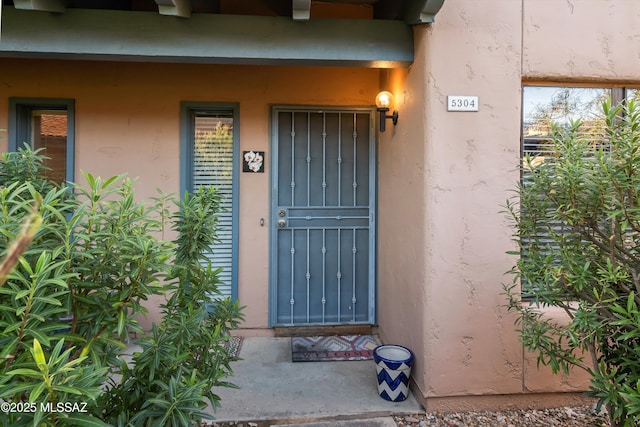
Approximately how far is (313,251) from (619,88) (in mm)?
2907

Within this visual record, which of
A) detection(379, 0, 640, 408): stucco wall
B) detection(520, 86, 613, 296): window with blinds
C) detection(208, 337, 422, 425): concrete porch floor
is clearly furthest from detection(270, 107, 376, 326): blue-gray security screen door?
detection(520, 86, 613, 296): window with blinds

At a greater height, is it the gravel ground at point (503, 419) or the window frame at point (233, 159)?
the window frame at point (233, 159)

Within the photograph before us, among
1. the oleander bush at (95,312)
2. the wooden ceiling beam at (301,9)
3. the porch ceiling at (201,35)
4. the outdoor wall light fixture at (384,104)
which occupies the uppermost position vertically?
the wooden ceiling beam at (301,9)

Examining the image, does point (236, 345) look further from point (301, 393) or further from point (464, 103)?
point (464, 103)

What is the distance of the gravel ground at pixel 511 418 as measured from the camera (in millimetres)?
2301

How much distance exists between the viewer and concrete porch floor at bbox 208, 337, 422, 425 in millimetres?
2336

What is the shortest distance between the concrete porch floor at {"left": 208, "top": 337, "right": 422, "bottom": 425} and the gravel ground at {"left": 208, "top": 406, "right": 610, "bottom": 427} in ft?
0.18

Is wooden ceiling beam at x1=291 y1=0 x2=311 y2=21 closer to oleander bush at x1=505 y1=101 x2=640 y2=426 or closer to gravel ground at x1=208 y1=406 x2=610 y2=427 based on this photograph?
oleander bush at x1=505 y1=101 x2=640 y2=426

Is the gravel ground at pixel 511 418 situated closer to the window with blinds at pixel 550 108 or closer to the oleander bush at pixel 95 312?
the oleander bush at pixel 95 312

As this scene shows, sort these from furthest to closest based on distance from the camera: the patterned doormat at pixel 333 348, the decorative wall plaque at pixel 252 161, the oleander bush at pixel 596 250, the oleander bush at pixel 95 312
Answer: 1. the decorative wall plaque at pixel 252 161
2. the patterned doormat at pixel 333 348
3. the oleander bush at pixel 596 250
4. the oleander bush at pixel 95 312

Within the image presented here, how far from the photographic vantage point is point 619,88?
2646mm

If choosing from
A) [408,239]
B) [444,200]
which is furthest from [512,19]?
[408,239]

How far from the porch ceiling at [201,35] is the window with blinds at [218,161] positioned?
1057 mm

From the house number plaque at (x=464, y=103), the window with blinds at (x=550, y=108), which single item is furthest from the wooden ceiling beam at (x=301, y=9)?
the window with blinds at (x=550, y=108)
